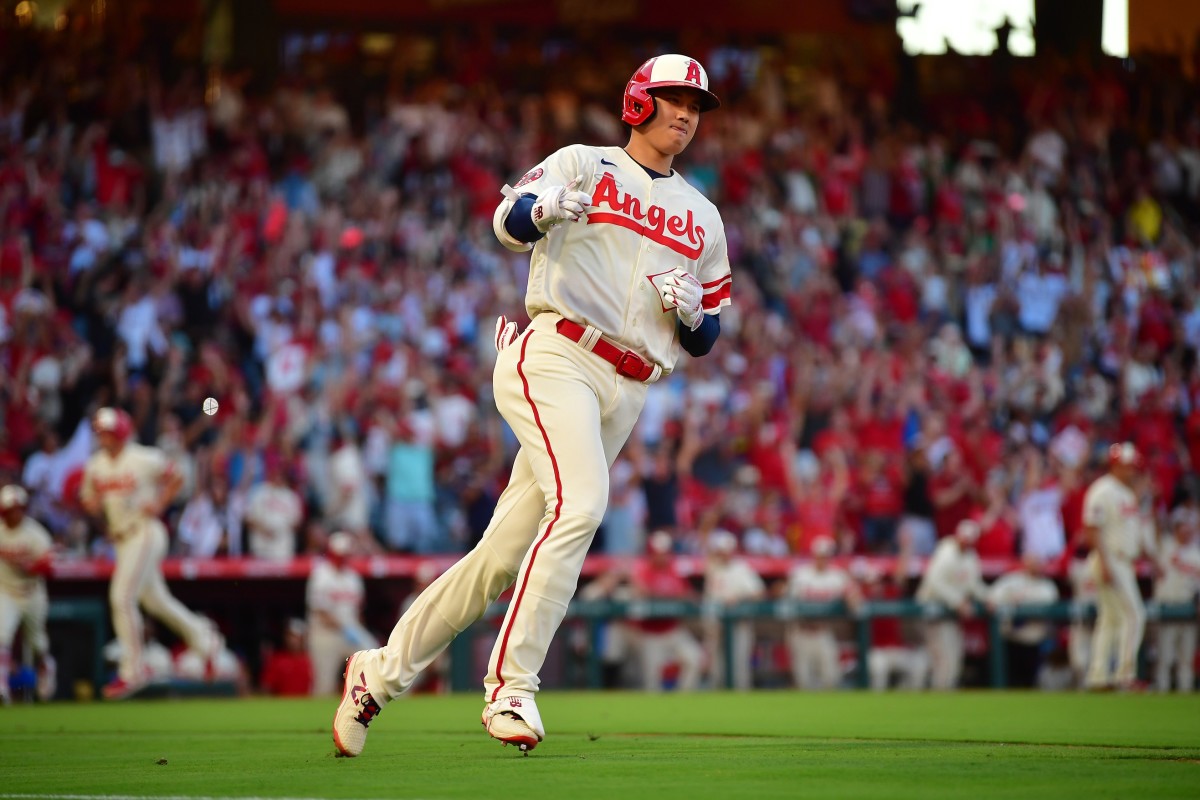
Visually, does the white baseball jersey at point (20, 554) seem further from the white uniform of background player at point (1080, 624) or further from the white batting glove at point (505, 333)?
the white uniform of background player at point (1080, 624)

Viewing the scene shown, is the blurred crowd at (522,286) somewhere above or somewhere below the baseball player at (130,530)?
above

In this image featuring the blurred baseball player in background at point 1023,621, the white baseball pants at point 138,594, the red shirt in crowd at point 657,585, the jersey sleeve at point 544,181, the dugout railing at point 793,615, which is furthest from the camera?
the blurred baseball player in background at point 1023,621

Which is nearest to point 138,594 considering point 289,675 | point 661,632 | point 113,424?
point 113,424

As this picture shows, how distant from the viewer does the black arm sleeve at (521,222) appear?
5859 millimetres

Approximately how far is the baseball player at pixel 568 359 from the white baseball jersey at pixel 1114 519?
29.7 feet

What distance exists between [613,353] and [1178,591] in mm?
12324

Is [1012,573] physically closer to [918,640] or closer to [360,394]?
[918,640]

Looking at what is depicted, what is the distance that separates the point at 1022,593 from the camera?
55.0 feet

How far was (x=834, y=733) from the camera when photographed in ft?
25.9

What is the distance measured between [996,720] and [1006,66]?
16378 millimetres

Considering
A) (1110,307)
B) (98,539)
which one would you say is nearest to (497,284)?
(98,539)

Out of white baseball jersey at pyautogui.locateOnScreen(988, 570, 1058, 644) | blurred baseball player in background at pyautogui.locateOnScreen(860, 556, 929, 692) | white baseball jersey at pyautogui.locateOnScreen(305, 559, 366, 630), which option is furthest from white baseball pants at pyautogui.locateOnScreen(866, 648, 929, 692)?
white baseball jersey at pyautogui.locateOnScreen(305, 559, 366, 630)

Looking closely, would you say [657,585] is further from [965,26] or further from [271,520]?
[965,26]

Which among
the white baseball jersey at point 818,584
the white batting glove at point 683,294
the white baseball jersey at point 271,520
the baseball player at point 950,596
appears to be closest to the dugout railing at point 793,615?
the baseball player at point 950,596
